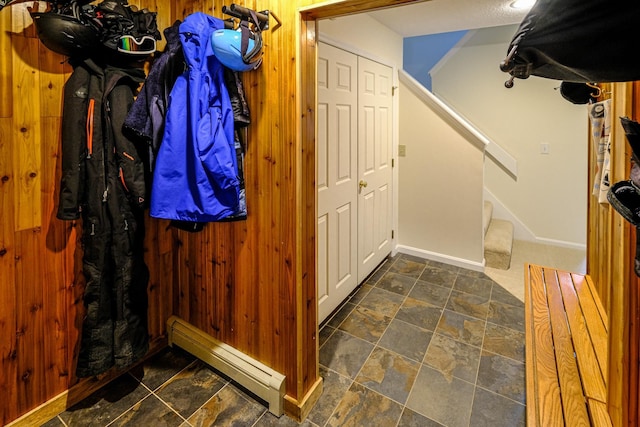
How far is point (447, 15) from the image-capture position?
2822 mm

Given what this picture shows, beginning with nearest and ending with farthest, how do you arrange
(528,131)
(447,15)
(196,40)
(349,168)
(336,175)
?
(196,40) → (336,175) → (349,168) → (447,15) → (528,131)

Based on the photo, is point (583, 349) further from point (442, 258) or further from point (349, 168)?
point (442, 258)

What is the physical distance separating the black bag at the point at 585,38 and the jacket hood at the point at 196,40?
3.91 feet

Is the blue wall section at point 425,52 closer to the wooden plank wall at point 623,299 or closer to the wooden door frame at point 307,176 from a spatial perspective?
the wooden door frame at point 307,176

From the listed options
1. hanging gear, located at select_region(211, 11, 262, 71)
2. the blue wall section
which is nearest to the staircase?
the blue wall section

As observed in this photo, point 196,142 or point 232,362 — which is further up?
point 196,142

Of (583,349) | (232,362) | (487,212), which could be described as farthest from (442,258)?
(232,362)

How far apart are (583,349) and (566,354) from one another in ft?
0.24

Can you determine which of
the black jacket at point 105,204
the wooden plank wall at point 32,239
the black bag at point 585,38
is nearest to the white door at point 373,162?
the black jacket at point 105,204

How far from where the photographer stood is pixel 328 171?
7.93 feet

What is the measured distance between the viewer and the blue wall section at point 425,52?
4.63 m

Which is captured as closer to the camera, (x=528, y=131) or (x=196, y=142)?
(x=196, y=142)

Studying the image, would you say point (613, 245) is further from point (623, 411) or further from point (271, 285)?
point (271, 285)

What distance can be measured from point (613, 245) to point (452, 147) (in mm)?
2305
